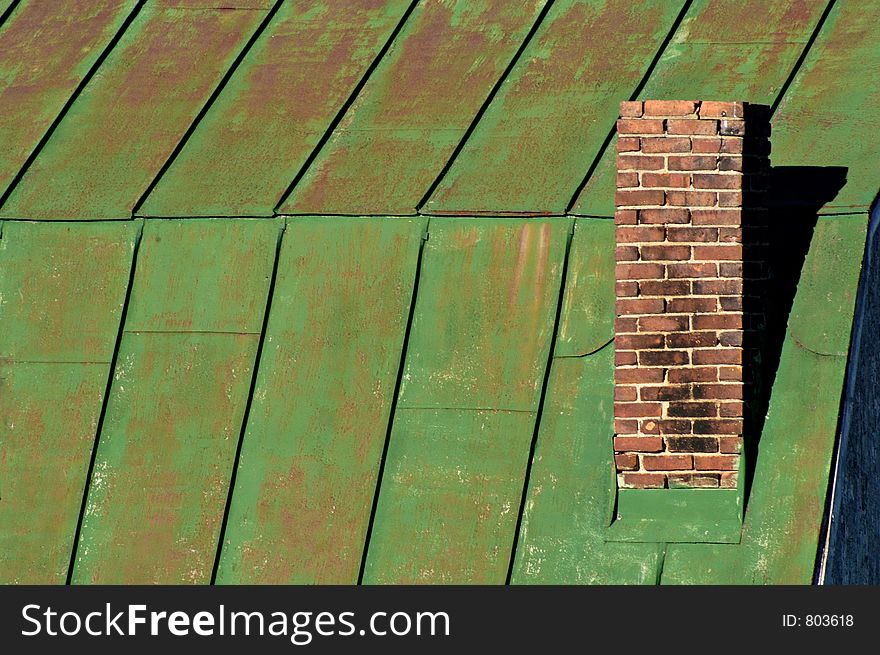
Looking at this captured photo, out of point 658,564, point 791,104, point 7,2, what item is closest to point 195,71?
point 7,2

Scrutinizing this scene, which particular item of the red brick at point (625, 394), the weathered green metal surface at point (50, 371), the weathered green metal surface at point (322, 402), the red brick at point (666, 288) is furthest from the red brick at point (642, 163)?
the weathered green metal surface at point (50, 371)

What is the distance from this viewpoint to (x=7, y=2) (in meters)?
9.44

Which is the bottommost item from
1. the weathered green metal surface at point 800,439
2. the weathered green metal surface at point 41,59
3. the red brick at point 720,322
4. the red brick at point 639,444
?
the weathered green metal surface at point 800,439

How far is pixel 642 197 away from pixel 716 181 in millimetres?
343

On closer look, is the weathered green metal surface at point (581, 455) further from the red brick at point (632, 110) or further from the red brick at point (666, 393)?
the red brick at point (632, 110)

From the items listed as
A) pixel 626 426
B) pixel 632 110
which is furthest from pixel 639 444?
pixel 632 110

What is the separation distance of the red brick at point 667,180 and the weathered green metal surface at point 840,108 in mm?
803

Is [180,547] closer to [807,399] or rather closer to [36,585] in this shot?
[36,585]

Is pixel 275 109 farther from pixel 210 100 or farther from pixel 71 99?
pixel 71 99

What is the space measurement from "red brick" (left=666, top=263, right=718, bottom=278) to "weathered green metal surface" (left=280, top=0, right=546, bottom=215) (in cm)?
155

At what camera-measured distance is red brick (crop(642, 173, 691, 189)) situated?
21.8 ft

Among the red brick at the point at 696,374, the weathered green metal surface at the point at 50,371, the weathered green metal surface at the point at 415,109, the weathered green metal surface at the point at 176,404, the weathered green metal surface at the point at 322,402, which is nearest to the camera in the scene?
the red brick at the point at 696,374

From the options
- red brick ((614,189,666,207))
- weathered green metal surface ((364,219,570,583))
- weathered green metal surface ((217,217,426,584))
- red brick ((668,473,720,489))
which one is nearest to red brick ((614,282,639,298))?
red brick ((614,189,666,207))

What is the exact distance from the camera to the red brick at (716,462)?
6.55 meters
